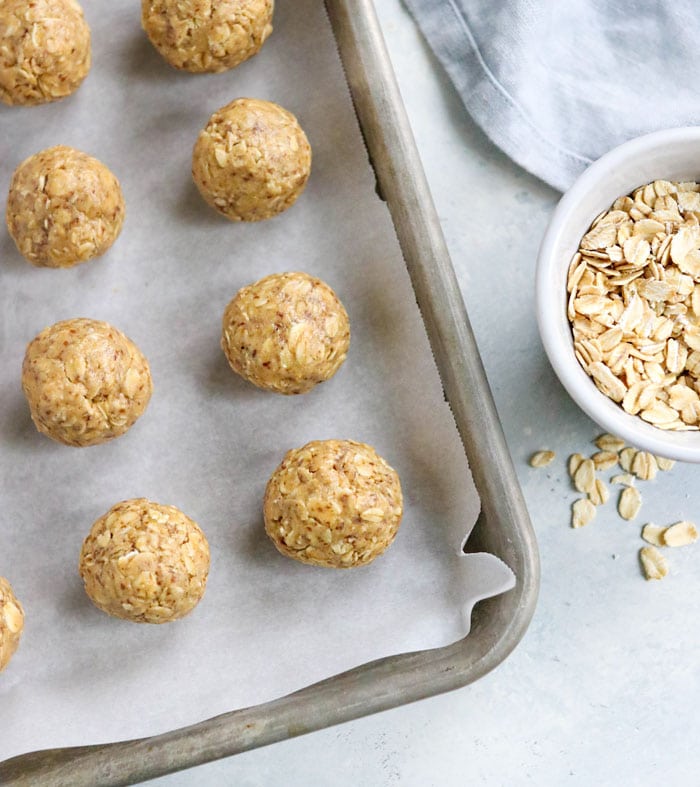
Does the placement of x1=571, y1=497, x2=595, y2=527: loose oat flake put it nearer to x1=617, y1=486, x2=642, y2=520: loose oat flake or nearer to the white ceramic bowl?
x1=617, y1=486, x2=642, y2=520: loose oat flake

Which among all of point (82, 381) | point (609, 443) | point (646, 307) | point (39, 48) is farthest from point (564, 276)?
point (39, 48)

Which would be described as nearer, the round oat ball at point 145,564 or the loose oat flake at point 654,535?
the round oat ball at point 145,564

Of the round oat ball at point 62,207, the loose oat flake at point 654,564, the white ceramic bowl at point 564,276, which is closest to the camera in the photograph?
the white ceramic bowl at point 564,276

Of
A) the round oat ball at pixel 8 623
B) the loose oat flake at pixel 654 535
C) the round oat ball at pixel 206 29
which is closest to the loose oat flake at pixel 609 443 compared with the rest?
the loose oat flake at pixel 654 535

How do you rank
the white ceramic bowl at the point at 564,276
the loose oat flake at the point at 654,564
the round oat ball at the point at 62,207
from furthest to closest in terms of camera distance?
the loose oat flake at the point at 654,564 → the round oat ball at the point at 62,207 → the white ceramic bowl at the point at 564,276

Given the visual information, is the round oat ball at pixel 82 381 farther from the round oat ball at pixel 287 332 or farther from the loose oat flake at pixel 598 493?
the loose oat flake at pixel 598 493

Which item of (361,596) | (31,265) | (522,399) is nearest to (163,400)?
(31,265)

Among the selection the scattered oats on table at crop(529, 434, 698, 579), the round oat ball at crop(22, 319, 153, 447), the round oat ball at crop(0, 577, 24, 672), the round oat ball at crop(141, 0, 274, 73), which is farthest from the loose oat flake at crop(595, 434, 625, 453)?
the round oat ball at crop(0, 577, 24, 672)
